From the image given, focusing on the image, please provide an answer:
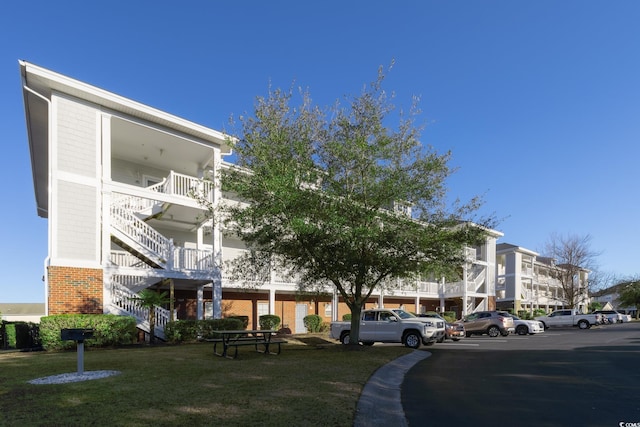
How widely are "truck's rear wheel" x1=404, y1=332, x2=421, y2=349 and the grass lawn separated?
5.92 m

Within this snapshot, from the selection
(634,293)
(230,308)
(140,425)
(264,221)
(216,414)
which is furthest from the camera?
(634,293)

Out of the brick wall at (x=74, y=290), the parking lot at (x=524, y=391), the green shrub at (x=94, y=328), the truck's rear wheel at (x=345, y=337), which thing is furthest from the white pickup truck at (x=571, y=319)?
the brick wall at (x=74, y=290)

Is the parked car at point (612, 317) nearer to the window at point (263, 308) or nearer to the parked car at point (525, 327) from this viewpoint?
the parked car at point (525, 327)

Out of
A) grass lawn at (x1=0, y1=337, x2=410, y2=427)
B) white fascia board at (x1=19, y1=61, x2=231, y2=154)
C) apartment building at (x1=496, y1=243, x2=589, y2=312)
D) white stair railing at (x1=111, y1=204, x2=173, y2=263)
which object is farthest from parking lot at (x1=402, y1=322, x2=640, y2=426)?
apartment building at (x1=496, y1=243, x2=589, y2=312)

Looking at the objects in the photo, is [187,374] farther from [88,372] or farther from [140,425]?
[140,425]

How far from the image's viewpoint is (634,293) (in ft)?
247

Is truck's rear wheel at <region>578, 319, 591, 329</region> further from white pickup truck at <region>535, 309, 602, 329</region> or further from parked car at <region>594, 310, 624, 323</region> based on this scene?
parked car at <region>594, 310, 624, 323</region>

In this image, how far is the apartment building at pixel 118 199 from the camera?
17.7 metres

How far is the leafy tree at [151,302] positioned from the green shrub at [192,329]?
1.87ft

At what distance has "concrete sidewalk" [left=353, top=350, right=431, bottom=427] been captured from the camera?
643 centimetres

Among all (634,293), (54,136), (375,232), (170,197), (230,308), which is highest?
(54,136)

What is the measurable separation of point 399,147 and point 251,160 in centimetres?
482

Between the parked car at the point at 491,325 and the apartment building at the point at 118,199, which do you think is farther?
the parked car at the point at 491,325

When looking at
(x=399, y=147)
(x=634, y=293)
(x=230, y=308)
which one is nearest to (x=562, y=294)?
(x=634, y=293)
